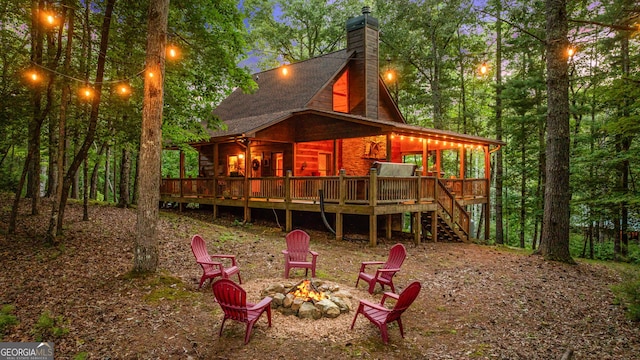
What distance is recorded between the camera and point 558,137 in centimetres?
987

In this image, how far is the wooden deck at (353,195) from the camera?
11.3 m

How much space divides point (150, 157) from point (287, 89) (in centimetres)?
1425

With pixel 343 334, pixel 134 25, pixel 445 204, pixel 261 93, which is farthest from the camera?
pixel 261 93

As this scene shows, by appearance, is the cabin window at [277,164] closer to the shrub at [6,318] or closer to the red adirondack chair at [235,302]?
the shrub at [6,318]

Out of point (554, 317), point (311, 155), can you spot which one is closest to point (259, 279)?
point (554, 317)

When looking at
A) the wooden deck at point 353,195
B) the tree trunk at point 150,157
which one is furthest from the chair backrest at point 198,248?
the wooden deck at point 353,195

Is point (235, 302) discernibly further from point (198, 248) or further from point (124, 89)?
point (124, 89)

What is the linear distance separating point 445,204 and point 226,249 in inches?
343

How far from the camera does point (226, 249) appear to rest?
9758mm

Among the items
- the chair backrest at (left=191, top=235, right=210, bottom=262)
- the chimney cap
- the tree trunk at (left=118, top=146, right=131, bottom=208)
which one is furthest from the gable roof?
the chair backrest at (left=191, top=235, right=210, bottom=262)

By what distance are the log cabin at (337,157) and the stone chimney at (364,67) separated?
54mm

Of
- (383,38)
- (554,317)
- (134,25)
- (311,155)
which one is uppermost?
(383,38)

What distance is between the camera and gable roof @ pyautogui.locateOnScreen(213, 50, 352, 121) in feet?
60.5

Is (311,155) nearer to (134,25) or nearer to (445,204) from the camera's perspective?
Result: (445,204)
